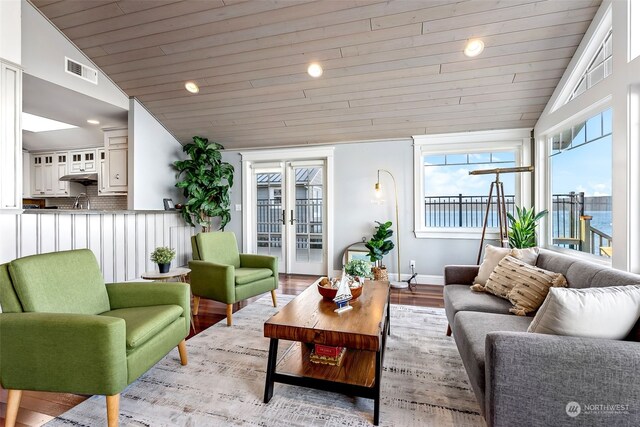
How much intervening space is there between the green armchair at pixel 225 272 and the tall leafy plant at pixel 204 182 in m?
1.57

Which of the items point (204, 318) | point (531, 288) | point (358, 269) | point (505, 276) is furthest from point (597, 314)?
point (204, 318)

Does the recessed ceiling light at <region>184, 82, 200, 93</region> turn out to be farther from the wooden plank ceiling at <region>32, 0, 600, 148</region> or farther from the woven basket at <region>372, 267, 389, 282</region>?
the woven basket at <region>372, 267, 389, 282</region>

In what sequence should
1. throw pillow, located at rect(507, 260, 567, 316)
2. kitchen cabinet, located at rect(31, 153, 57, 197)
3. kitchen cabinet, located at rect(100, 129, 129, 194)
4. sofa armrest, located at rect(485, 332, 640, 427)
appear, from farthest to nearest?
→ kitchen cabinet, located at rect(31, 153, 57, 197) → kitchen cabinet, located at rect(100, 129, 129, 194) → throw pillow, located at rect(507, 260, 567, 316) → sofa armrest, located at rect(485, 332, 640, 427)

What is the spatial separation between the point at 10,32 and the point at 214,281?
3.27m

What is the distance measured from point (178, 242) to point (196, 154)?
1.56 meters

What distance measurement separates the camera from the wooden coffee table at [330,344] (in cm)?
157

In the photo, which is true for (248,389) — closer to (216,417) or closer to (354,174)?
(216,417)

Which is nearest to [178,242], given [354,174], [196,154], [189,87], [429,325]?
[196,154]

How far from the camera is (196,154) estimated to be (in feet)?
16.3

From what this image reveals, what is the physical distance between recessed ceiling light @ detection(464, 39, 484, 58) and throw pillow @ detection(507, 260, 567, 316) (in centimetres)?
227

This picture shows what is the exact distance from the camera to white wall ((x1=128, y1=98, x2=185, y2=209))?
174 inches

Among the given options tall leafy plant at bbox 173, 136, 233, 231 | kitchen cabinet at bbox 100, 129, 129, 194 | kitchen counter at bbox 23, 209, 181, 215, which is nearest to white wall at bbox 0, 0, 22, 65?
kitchen counter at bbox 23, 209, 181, 215

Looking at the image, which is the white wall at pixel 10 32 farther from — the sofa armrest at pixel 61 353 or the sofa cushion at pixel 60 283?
the sofa armrest at pixel 61 353

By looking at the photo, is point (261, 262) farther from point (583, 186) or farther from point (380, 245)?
point (583, 186)
